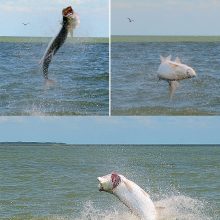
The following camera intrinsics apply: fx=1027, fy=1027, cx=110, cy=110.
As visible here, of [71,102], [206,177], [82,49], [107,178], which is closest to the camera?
[107,178]

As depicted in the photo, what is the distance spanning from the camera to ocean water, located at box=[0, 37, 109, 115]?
17047mm

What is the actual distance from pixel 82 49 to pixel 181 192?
505cm

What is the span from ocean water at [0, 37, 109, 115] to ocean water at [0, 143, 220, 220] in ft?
5.59

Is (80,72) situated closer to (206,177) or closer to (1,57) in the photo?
(1,57)

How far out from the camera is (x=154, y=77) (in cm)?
1709

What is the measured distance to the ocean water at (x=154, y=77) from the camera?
675 inches

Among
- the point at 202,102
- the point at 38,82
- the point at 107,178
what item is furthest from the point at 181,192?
the point at 107,178

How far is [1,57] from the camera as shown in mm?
17859

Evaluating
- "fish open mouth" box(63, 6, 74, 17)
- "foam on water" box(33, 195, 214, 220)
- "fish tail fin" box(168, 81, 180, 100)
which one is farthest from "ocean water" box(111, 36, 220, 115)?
"fish open mouth" box(63, 6, 74, 17)

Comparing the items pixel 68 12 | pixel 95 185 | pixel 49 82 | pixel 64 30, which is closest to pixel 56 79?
pixel 49 82

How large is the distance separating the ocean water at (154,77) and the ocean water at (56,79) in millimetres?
321

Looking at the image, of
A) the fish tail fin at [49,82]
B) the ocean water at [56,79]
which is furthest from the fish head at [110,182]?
the fish tail fin at [49,82]

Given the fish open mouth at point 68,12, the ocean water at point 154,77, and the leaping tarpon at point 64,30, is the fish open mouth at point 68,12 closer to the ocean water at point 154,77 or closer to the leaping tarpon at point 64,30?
the leaping tarpon at point 64,30

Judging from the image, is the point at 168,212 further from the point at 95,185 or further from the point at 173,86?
the point at 95,185
